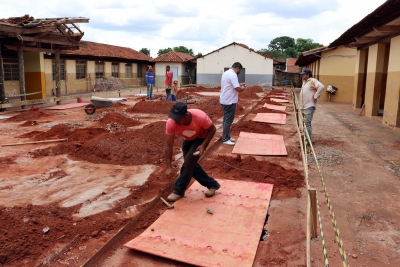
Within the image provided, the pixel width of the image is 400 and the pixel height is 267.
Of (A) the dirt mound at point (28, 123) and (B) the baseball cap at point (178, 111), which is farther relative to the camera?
(A) the dirt mound at point (28, 123)

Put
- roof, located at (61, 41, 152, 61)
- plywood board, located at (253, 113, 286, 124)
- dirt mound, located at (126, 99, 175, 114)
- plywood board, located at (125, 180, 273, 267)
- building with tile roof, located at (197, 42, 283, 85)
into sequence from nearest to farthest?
plywood board, located at (125, 180, 273, 267), plywood board, located at (253, 113, 286, 124), dirt mound, located at (126, 99, 175, 114), roof, located at (61, 41, 152, 61), building with tile roof, located at (197, 42, 283, 85)

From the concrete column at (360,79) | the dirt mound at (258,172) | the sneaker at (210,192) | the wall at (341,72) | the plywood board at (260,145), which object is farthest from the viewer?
the wall at (341,72)

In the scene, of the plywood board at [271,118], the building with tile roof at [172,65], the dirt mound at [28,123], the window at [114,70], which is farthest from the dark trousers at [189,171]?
the building with tile roof at [172,65]

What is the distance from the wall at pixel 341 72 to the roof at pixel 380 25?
6286 mm

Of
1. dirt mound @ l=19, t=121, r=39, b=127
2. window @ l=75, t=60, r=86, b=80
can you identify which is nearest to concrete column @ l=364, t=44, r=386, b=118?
dirt mound @ l=19, t=121, r=39, b=127

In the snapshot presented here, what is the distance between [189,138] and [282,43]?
275 feet

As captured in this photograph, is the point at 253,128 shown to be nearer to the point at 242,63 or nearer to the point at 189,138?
the point at 189,138

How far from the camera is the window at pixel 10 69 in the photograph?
1811cm

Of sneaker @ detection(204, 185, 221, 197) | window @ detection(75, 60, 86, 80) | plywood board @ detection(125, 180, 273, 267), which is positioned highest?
window @ detection(75, 60, 86, 80)

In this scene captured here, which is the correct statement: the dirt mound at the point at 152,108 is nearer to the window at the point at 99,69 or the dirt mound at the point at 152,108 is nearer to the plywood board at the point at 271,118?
the plywood board at the point at 271,118

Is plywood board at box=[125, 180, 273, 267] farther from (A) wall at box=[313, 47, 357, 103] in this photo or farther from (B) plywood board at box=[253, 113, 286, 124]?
(A) wall at box=[313, 47, 357, 103]

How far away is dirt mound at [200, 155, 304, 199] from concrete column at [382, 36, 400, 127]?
6.25 meters

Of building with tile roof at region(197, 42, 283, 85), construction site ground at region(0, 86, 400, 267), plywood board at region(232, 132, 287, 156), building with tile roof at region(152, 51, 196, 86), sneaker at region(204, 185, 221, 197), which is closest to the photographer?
construction site ground at region(0, 86, 400, 267)

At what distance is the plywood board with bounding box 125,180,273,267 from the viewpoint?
337cm
